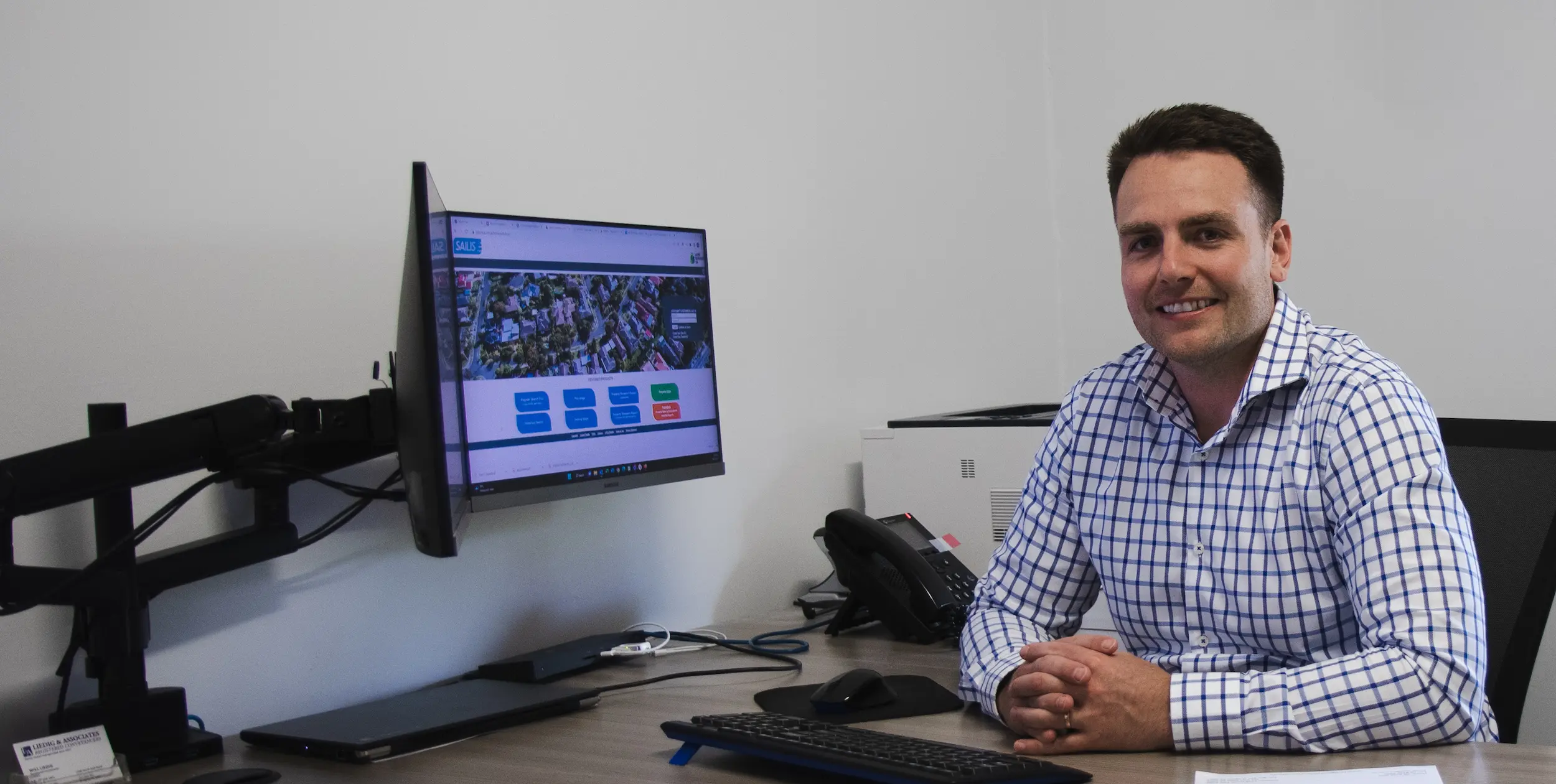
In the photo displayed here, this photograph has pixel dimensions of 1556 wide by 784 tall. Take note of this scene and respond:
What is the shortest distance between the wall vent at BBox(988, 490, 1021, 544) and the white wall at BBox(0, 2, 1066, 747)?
338 mm

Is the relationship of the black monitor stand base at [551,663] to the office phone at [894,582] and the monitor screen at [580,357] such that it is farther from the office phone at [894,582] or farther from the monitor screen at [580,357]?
the office phone at [894,582]

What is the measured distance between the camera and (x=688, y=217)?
204cm

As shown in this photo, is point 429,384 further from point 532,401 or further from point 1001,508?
point 1001,508

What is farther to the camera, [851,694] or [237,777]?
[851,694]

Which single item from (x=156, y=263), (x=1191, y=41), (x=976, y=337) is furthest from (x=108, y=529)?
(x=1191, y=41)

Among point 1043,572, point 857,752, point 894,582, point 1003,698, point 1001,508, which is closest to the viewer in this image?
point 857,752

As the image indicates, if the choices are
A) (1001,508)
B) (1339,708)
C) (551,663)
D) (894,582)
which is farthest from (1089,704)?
(1001,508)

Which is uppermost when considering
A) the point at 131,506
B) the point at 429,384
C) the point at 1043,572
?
the point at 429,384

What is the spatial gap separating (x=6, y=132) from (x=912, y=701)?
45.7 inches

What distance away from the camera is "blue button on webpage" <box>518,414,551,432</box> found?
5.24ft

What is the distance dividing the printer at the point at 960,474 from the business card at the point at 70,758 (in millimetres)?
1294

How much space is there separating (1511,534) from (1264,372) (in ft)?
1.72

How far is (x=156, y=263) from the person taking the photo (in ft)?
4.54

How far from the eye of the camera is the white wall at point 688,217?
136 cm
